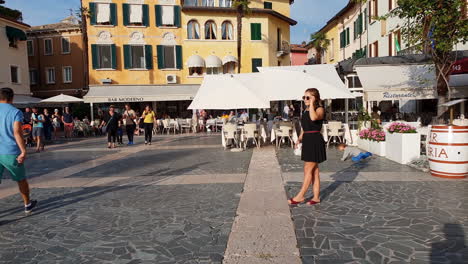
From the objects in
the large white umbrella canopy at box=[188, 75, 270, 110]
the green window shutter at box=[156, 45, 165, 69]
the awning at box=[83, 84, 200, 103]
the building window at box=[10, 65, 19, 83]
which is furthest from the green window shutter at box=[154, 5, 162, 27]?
the large white umbrella canopy at box=[188, 75, 270, 110]

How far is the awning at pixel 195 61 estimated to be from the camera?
24.9 metres

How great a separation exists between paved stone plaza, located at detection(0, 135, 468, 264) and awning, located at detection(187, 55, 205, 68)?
18.4m

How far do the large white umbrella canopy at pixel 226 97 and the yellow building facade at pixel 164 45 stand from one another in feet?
41.1

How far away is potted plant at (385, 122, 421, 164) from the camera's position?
771 cm

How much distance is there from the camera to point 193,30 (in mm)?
25875

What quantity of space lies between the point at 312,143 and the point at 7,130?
4248mm

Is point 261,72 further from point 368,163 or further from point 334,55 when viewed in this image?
point 334,55

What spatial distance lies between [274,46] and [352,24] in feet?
23.0

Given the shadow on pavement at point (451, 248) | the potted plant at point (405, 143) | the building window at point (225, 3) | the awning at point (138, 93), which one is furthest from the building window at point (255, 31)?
the shadow on pavement at point (451, 248)

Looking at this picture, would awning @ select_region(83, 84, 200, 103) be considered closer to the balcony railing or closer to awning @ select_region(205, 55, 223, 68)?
awning @ select_region(205, 55, 223, 68)

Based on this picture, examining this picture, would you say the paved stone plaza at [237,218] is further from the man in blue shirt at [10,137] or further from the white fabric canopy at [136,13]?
the white fabric canopy at [136,13]

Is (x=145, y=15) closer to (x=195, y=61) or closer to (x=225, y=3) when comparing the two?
(x=195, y=61)

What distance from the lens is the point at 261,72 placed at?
1207 centimetres

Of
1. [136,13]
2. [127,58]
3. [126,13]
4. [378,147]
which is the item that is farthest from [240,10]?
[378,147]
